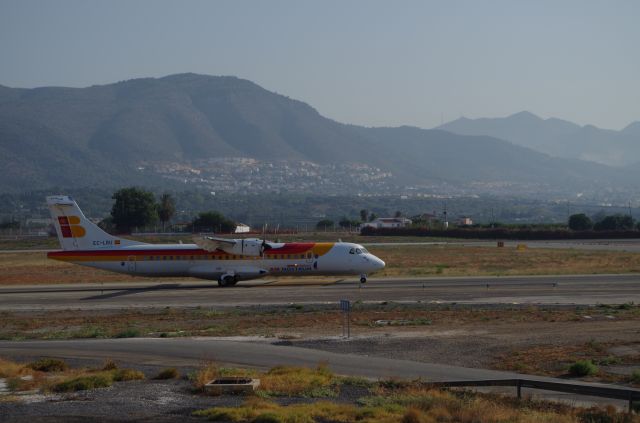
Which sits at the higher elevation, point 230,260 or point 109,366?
point 230,260

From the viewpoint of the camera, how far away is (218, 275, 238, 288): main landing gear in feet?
159

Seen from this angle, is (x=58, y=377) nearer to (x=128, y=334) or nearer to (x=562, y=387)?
(x=128, y=334)

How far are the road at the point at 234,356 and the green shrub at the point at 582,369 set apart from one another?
2.95 feet

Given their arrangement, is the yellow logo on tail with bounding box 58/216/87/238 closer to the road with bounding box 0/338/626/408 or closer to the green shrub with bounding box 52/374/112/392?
the road with bounding box 0/338/626/408

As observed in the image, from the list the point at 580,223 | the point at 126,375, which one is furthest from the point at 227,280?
the point at 580,223

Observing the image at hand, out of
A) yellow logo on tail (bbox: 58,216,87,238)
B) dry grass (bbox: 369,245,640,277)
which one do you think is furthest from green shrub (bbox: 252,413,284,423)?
dry grass (bbox: 369,245,640,277)

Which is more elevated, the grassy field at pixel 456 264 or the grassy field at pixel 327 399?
the grassy field at pixel 456 264

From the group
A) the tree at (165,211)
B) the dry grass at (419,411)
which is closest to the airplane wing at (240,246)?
the dry grass at (419,411)

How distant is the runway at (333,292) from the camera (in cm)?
3922

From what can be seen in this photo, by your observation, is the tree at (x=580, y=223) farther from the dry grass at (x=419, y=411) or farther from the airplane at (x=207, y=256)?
the dry grass at (x=419, y=411)

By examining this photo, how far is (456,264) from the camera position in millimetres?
63250

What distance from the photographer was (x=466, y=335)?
2766cm

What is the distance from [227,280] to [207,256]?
1776 millimetres

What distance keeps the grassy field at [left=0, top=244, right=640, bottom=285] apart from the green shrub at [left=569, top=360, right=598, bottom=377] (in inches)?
1285
